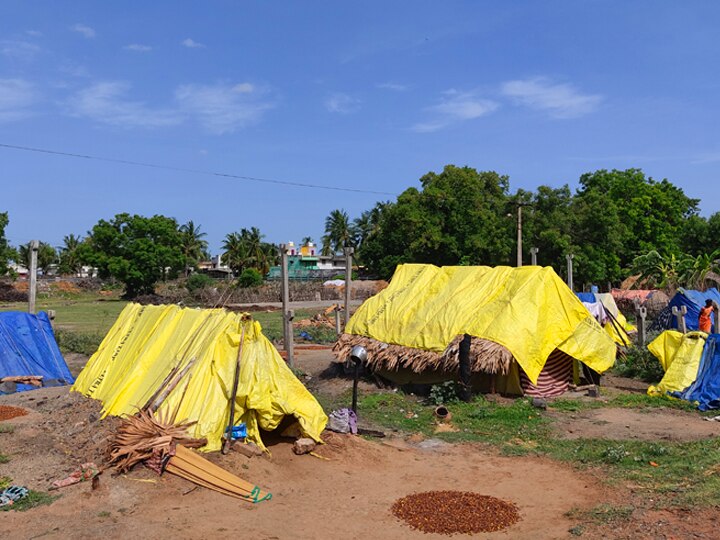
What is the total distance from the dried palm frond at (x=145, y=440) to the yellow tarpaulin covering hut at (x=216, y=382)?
6.4 inches

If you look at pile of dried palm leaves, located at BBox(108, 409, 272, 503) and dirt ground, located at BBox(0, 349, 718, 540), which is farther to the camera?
pile of dried palm leaves, located at BBox(108, 409, 272, 503)

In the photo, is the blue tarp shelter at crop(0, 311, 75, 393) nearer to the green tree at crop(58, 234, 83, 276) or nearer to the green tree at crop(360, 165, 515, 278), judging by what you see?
the green tree at crop(360, 165, 515, 278)

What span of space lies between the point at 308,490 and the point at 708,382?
8517 millimetres

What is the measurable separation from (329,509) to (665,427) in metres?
6.53

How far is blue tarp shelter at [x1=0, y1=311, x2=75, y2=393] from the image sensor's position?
15.2 metres

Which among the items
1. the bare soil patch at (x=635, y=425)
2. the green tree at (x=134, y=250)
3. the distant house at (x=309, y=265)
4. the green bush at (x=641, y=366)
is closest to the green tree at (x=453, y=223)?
the distant house at (x=309, y=265)

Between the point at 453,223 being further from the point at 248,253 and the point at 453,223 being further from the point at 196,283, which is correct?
the point at 248,253

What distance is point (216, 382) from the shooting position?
9031mm

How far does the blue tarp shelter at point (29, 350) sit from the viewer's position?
15156mm

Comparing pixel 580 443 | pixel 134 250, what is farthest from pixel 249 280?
pixel 580 443

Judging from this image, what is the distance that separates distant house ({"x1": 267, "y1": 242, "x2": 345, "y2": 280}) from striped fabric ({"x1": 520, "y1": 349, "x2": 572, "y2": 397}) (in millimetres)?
46288

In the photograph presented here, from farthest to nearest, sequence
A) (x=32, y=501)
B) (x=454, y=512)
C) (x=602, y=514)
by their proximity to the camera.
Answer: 1. (x=32, y=501)
2. (x=454, y=512)
3. (x=602, y=514)

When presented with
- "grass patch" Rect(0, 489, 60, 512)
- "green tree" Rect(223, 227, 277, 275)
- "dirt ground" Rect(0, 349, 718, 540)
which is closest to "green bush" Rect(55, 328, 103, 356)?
"dirt ground" Rect(0, 349, 718, 540)

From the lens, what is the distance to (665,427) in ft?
36.6
